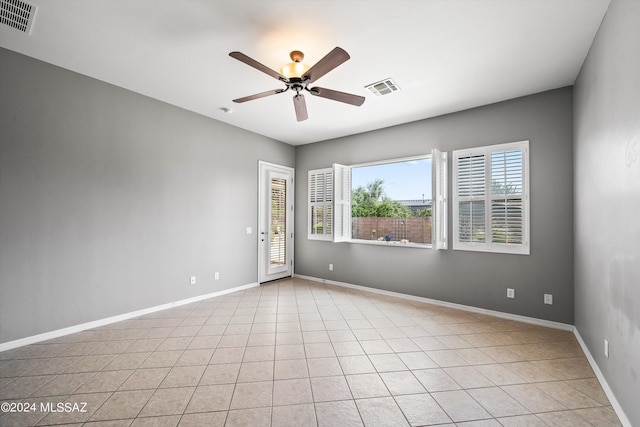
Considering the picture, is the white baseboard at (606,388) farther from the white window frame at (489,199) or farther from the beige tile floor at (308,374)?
the white window frame at (489,199)

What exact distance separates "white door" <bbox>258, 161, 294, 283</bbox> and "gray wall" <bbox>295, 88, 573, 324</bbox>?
1372 mm

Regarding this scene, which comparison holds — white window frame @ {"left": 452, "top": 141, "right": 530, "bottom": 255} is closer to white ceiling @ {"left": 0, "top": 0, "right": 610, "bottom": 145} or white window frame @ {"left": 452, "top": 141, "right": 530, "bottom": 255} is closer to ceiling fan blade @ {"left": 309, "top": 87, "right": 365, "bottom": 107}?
white ceiling @ {"left": 0, "top": 0, "right": 610, "bottom": 145}

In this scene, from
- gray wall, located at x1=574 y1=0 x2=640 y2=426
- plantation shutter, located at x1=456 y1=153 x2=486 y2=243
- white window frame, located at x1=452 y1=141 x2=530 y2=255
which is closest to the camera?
gray wall, located at x1=574 y1=0 x2=640 y2=426

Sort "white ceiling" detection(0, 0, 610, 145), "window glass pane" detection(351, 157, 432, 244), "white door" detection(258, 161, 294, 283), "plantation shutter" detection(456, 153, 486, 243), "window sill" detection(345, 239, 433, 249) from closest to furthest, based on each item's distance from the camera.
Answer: "white ceiling" detection(0, 0, 610, 145) < "plantation shutter" detection(456, 153, 486, 243) < "window sill" detection(345, 239, 433, 249) < "window glass pane" detection(351, 157, 432, 244) < "white door" detection(258, 161, 294, 283)

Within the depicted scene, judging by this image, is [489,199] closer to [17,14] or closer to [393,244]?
[393,244]

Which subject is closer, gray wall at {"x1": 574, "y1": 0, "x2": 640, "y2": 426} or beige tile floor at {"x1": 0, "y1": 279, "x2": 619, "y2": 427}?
gray wall at {"x1": 574, "y1": 0, "x2": 640, "y2": 426}

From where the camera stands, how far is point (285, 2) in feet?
6.83

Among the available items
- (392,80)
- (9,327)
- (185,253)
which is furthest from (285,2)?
(9,327)

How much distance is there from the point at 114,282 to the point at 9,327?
0.91 m

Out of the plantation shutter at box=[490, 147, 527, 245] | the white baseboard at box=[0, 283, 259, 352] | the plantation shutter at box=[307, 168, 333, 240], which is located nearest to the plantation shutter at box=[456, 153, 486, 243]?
the plantation shutter at box=[490, 147, 527, 245]

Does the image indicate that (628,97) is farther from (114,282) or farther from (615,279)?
(114,282)

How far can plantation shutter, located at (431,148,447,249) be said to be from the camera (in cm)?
397

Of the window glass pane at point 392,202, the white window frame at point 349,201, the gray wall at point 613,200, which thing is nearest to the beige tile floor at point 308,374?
the gray wall at point 613,200

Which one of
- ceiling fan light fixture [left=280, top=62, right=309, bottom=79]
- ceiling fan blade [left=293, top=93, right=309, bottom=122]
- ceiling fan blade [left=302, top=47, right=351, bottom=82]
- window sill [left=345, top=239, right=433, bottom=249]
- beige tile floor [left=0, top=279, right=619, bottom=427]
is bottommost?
beige tile floor [left=0, top=279, right=619, bottom=427]
